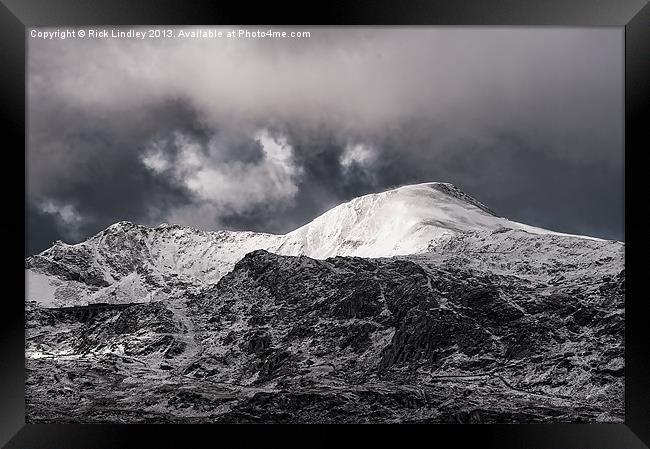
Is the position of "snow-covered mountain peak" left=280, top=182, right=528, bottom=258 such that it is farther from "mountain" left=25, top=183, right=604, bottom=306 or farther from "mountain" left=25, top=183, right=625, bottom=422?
"mountain" left=25, top=183, right=625, bottom=422

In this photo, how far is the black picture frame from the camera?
52.8 ft

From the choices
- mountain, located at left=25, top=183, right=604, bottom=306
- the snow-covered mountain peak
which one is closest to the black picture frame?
mountain, located at left=25, top=183, right=604, bottom=306

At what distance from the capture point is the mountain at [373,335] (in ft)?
170

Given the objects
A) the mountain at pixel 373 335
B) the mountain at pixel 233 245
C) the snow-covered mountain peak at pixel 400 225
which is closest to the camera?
the mountain at pixel 373 335

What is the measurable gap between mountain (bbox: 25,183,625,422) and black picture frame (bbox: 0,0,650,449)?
1286 centimetres
